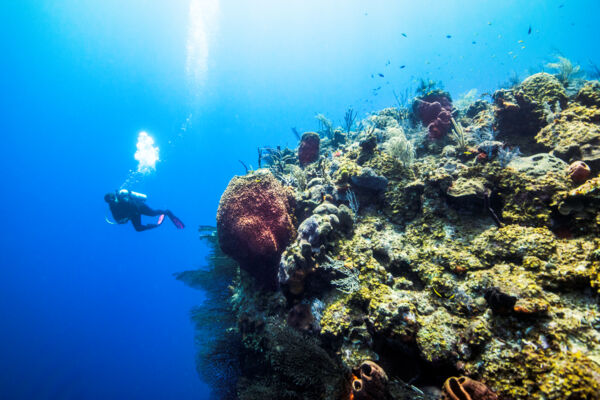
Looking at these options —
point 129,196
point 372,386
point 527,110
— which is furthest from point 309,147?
point 129,196

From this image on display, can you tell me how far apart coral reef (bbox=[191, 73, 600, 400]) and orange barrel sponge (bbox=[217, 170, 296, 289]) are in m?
0.03

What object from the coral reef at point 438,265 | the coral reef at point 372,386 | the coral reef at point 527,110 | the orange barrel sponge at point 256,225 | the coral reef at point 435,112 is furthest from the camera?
the coral reef at point 435,112

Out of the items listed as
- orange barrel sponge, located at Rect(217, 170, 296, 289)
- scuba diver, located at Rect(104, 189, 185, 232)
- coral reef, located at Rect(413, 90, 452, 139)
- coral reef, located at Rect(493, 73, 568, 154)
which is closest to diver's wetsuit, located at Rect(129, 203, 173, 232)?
scuba diver, located at Rect(104, 189, 185, 232)

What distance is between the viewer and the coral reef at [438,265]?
7.55 feet

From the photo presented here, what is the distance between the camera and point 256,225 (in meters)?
4.71

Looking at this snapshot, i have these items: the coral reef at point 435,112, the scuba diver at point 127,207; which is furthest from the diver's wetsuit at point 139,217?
the coral reef at point 435,112

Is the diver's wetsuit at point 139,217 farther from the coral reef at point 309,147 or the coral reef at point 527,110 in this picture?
the coral reef at point 527,110

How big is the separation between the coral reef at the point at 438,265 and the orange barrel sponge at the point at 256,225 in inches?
1.1

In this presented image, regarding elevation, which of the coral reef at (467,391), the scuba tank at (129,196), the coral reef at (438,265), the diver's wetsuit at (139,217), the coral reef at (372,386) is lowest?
the coral reef at (467,391)

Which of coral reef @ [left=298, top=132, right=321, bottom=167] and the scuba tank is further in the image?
the scuba tank

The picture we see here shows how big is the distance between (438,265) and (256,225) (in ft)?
10.3

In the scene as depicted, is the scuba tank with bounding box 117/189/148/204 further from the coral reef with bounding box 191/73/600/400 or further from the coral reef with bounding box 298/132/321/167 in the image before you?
the coral reef with bounding box 191/73/600/400

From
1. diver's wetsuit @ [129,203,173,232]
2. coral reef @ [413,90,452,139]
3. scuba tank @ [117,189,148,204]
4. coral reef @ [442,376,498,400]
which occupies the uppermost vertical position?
scuba tank @ [117,189,148,204]

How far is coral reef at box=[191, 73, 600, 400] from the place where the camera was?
90.7 inches
